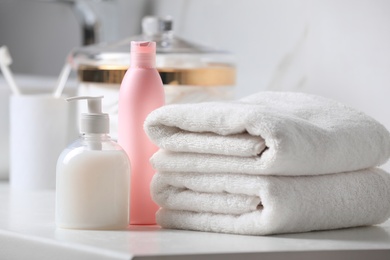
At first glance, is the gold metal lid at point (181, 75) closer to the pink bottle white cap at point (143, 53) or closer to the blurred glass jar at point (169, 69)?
the blurred glass jar at point (169, 69)

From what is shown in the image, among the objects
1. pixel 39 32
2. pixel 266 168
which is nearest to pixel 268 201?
pixel 266 168

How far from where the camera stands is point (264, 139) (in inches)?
34.6

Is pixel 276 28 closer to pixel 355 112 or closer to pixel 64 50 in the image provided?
pixel 355 112

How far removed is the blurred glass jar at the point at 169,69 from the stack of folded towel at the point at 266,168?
35 centimetres

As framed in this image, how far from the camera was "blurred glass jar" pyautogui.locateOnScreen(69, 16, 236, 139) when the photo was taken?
52.5 inches

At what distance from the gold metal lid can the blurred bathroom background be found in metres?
0.11

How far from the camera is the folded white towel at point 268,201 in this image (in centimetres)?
88

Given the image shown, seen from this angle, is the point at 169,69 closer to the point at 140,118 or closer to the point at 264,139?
the point at 140,118

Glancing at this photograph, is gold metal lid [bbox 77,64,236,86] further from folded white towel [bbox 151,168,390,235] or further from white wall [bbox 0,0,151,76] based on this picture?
white wall [bbox 0,0,151,76]

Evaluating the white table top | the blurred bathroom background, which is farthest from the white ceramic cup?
the white table top

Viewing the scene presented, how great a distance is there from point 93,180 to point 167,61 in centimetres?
48

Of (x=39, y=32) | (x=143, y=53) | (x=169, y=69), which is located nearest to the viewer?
(x=143, y=53)

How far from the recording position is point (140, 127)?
0.98 meters

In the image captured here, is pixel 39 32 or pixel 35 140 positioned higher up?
pixel 39 32
